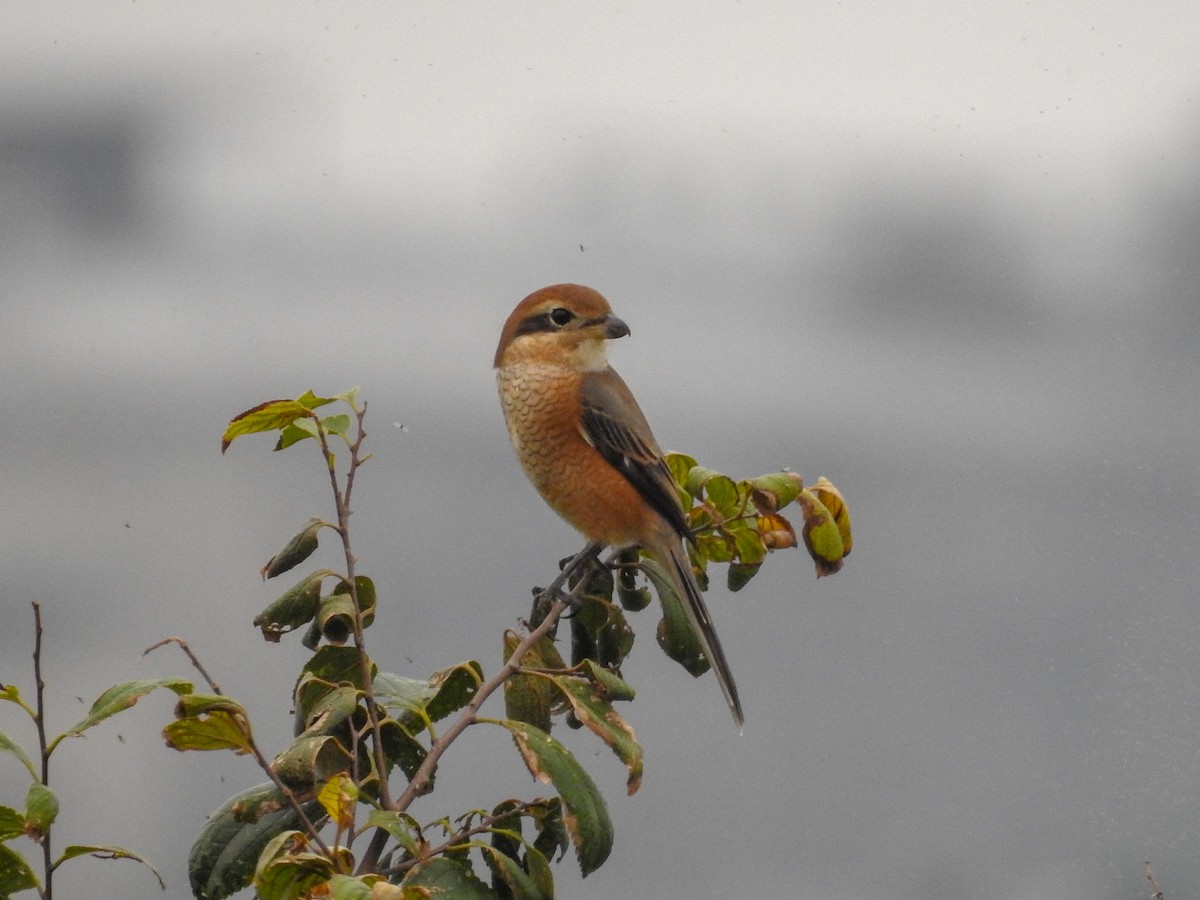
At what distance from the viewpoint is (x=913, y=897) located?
2.46 metres

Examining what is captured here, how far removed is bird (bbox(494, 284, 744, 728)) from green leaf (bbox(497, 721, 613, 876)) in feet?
2.96

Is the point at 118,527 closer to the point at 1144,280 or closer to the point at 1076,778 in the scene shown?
the point at 1076,778

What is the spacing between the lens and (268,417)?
1426mm

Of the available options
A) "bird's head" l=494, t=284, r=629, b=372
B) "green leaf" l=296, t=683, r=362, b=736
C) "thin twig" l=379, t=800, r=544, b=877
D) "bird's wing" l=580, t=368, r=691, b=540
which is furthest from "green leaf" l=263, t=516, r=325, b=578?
"bird's head" l=494, t=284, r=629, b=372

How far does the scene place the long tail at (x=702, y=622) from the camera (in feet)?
6.19

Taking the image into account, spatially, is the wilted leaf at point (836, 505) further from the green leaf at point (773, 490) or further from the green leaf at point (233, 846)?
the green leaf at point (233, 846)

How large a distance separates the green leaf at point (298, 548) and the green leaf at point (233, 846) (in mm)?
241

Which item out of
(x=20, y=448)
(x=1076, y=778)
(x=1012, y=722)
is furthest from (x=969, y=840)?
(x=20, y=448)

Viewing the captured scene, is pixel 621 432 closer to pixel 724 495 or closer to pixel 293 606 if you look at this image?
pixel 724 495

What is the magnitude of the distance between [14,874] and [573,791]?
1.79 feet

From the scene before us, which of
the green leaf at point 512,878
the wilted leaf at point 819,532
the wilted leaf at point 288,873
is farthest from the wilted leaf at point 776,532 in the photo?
the wilted leaf at point 288,873

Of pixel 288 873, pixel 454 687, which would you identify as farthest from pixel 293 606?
pixel 288 873

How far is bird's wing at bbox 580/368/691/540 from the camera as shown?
2273 millimetres

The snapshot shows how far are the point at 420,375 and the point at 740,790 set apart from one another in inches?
65.1
